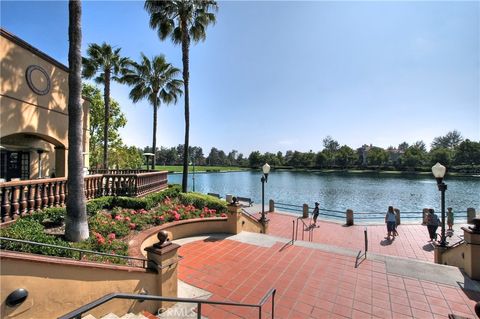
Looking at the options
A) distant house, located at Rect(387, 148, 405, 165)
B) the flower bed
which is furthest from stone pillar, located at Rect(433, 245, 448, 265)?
distant house, located at Rect(387, 148, 405, 165)

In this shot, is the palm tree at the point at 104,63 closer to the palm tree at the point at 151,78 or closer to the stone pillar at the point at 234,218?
the palm tree at the point at 151,78

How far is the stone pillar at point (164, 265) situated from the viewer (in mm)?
4301

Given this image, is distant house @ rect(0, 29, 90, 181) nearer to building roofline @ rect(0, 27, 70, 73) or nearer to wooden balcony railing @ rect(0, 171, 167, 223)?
building roofline @ rect(0, 27, 70, 73)

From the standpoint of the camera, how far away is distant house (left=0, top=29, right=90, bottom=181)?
7.15 meters

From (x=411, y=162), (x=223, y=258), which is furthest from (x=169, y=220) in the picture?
(x=411, y=162)

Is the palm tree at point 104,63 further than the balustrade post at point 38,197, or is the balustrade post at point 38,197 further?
the palm tree at point 104,63

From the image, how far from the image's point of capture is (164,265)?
4.34 m

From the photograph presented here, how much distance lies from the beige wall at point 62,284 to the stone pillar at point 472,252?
742 centimetres

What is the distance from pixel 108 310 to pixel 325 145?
392 feet

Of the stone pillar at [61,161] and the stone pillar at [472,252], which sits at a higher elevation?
the stone pillar at [61,161]

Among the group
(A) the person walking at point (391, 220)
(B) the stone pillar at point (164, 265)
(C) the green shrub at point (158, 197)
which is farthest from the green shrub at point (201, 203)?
(A) the person walking at point (391, 220)

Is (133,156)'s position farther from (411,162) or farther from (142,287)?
(411,162)

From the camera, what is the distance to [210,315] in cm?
420

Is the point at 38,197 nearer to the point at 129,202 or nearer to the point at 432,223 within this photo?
the point at 129,202
